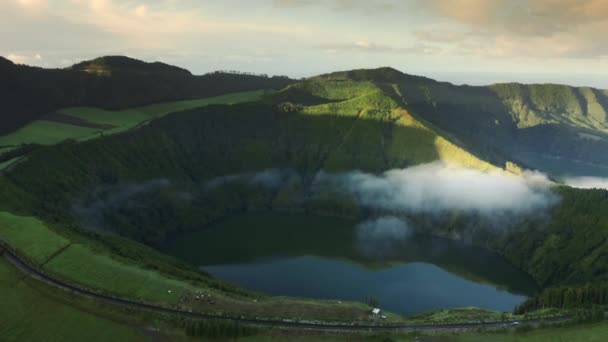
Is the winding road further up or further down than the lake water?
further up

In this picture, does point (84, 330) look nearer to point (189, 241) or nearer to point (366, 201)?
point (189, 241)

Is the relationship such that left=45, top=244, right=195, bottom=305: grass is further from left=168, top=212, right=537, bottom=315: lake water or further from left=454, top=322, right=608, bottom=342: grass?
left=454, top=322, right=608, bottom=342: grass

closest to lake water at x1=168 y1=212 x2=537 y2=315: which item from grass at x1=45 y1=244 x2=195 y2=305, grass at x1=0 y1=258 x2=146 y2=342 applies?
grass at x1=45 y1=244 x2=195 y2=305

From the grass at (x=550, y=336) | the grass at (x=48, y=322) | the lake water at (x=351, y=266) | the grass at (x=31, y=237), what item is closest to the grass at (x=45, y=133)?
the lake water at (x=351, y=266)

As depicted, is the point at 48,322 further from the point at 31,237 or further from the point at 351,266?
the point at 351,266

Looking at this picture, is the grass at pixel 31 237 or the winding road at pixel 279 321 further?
the grass at pixel 31 237

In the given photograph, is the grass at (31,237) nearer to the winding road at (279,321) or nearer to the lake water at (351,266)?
the winding road at (279,321)
